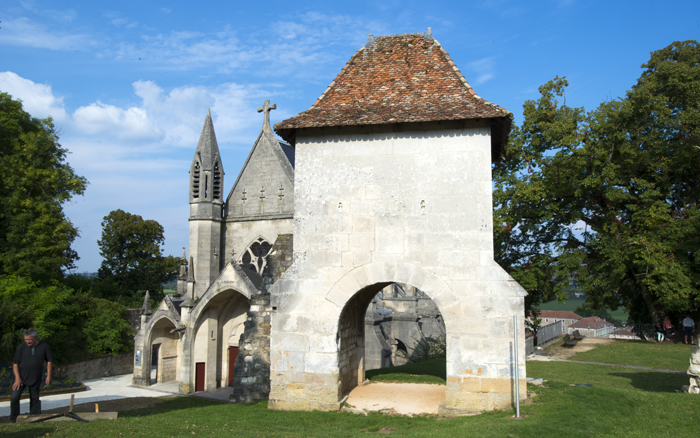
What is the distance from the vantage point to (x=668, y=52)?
22.8 metres

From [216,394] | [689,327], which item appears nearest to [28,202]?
[216,394]

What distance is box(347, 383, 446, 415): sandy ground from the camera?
35.8 feet

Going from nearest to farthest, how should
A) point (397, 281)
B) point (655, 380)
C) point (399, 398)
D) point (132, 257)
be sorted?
point (397, 281)
point (399, 398)
point (655, 380)
point (132, 257)

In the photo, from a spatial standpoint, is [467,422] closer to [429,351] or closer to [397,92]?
[397,92]

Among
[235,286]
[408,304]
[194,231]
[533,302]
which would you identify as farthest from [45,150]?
[533,302]

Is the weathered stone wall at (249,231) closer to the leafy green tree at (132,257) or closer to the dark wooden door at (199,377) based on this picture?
the dark wooden door at (199,377)

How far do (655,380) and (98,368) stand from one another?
1014 inches

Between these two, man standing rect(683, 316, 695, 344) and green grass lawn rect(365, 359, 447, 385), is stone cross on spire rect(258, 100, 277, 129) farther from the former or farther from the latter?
man standing rect(683, 316, 695, 344)

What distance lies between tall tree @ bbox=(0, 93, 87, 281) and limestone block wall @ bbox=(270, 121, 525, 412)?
19.3 metres

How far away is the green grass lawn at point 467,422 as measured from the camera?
7.54 m

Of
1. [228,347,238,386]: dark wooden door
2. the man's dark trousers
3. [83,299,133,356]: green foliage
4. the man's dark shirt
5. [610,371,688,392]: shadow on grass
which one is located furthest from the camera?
[83,299,133,356]: green foliage

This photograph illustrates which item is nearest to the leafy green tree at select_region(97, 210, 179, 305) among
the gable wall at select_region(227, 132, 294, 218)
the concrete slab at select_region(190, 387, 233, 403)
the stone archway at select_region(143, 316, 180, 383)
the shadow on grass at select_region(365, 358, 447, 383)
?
the stone archway at select_region(143, 316, 180, 383)

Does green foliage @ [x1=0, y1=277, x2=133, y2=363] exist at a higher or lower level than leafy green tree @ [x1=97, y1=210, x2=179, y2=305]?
lower

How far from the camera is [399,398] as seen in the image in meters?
11.9
